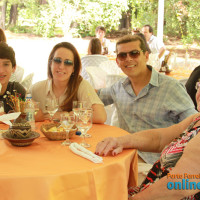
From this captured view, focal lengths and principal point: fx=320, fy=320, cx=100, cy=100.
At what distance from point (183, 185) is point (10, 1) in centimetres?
1584

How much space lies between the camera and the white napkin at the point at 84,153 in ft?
5.65

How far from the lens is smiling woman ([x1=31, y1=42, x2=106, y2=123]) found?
→ 281cm

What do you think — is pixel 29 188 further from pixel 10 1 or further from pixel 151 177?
pixel 10 1

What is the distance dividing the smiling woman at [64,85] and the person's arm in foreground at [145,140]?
27.4 inches

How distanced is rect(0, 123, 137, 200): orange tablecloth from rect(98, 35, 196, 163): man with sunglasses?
0.87 meters

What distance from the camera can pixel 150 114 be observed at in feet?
9.11

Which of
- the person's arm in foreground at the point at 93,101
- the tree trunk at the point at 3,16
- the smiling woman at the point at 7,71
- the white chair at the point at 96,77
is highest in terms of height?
the tree trunk at the point at 3,16

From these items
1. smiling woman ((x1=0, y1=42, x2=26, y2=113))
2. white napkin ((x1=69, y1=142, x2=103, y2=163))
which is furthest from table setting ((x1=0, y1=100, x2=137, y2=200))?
smiling woman ((x1=0, y1=42, x2=26, y2=113))

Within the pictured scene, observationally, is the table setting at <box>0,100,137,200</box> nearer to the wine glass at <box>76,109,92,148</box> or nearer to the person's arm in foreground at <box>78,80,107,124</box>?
the wine glass at <box>76,109,92,148</box>

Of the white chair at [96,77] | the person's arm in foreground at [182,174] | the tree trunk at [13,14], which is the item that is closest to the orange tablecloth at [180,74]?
the white chair at [96,77]

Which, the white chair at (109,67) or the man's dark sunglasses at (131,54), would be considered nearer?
the man's dark sunglasses at (131,54)

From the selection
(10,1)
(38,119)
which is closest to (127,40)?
(38,119)

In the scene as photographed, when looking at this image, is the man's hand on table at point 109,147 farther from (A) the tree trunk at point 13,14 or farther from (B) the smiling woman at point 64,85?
(A) the tree trunk at point 13,14

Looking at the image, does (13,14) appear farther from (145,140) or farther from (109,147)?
(109,147)
